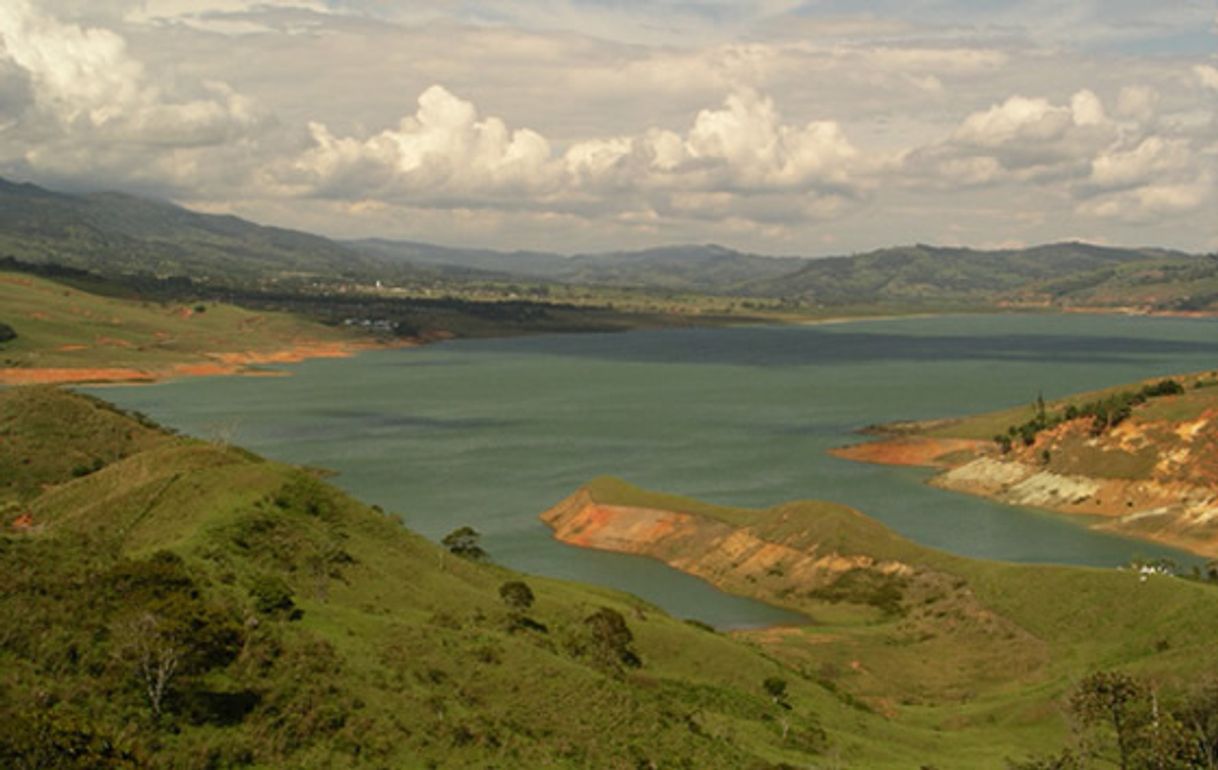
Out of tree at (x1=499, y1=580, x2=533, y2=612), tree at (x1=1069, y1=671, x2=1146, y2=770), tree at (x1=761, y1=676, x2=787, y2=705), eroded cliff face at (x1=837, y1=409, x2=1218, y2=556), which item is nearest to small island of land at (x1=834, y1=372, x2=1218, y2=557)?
eroded cliff face at (x1=837, y1=409, x2=1218, y2=556)

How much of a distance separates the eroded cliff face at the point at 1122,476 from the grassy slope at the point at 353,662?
71.8m

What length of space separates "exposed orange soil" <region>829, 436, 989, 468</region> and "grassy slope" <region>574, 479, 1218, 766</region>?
6240 cm

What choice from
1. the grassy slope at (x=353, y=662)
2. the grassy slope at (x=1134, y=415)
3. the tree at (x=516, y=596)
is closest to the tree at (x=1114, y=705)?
the grassy slope at (x=353, y=662)

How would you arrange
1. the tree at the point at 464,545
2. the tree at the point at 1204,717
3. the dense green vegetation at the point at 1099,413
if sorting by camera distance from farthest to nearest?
1. the dense green vegetation at the point at 1099,413
2. the tree at the point at 464,545
3. the tree at the point at 1204,717

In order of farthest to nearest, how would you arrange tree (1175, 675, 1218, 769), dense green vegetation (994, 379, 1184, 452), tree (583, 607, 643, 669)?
dense green vegetation (994, 379, 1184, 452)
tree (583, 607, 643, 669)
tree (1175, 675, 1218, 769)

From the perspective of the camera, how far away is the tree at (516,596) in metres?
61.1

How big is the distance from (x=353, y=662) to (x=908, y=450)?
136337 mm

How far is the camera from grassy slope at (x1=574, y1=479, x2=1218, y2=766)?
58.7 metres

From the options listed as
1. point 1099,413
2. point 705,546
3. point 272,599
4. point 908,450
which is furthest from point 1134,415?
point 272,599

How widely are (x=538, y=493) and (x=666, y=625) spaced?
71.7 meters

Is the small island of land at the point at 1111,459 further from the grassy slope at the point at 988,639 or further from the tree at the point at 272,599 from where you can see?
the tree at the point at 272,599

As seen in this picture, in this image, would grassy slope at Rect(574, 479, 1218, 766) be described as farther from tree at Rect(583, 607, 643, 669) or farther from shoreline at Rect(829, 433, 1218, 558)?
shoreline at Rect(829, 433, 1218, 558)

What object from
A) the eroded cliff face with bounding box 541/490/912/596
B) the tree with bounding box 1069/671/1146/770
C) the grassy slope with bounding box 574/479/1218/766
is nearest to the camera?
the tree with bounding box 1069/671/1146/770

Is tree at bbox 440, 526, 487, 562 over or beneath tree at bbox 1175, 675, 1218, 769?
beneath
